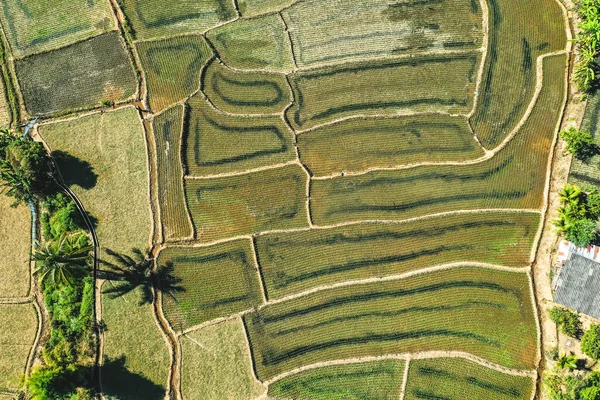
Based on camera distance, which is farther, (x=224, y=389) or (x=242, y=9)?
(x=242, y=9)

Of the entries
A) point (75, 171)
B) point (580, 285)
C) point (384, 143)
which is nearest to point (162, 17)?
point (75, 171)

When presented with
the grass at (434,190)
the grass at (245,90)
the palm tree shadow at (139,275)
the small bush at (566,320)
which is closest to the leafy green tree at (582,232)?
the grass at (434,190)

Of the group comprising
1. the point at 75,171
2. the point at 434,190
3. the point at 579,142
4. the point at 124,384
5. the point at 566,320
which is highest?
the point at 75,171

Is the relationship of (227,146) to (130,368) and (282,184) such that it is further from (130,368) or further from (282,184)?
(130,368)

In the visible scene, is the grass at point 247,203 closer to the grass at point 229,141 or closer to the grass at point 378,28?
the grass at point 229,141

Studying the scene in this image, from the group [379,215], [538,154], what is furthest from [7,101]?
[538,154]

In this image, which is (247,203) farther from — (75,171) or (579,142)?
(579,142)
